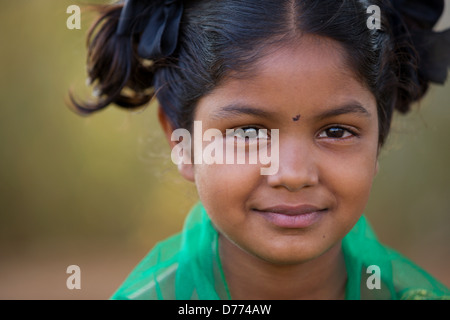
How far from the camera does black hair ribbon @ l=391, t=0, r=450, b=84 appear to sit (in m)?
1.80

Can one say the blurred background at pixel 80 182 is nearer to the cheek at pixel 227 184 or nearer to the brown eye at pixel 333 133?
the cheek at pixel 227 184

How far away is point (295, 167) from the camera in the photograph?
4.52 ft

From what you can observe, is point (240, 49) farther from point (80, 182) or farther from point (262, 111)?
point (80, 182)

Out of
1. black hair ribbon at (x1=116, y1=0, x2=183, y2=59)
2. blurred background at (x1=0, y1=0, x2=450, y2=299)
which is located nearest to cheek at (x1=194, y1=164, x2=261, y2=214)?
black hair ribbon at (x1=116, y1=0, x2=183, y2=59)

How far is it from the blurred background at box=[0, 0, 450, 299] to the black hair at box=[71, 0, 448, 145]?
178cm

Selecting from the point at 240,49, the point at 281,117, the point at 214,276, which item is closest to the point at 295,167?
the point at 281,117

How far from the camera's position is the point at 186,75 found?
1621mm

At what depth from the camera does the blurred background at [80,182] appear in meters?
3.74

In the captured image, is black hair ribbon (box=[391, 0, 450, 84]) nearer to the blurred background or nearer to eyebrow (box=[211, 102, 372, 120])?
eyebrow (box=[211, 102, 372, 120])

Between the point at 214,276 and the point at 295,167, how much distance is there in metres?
0.59

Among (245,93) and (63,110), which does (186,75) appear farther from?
(63,110)

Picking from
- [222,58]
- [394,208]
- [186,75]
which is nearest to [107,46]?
[186,75]

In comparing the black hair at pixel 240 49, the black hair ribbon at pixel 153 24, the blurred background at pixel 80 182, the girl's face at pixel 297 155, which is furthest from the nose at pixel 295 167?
the blurred background at pixel 80 182

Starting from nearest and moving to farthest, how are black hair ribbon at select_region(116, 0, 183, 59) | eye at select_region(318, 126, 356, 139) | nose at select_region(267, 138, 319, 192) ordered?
nose at select_region(267, 138, 319, 192) → eye at select_region(318, 126, 356, 139) → black hair ribbon at select_region(116, 0, 183, 59)
